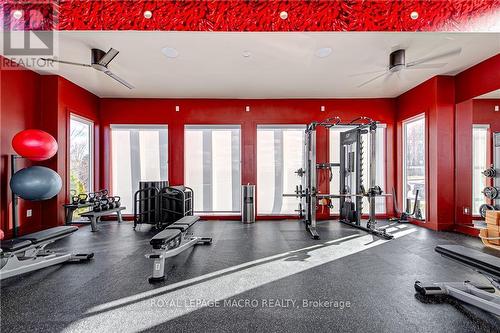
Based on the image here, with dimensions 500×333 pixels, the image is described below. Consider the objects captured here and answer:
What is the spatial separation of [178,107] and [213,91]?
102 centimetres

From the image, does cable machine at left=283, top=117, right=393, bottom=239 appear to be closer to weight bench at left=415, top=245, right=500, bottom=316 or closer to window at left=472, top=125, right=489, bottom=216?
weight bench at left=415, top=245, right=500, bottom=316

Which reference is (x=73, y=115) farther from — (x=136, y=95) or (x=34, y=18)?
(x=34, y=18)

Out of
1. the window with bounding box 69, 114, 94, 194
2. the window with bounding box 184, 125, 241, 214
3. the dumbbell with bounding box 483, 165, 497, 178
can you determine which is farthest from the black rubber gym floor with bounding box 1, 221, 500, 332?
the window with bounding box 184, 125, 241, 214

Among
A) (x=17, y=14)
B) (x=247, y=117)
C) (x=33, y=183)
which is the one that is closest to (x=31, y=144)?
(x=33, y=183)

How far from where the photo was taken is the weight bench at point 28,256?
2320mm

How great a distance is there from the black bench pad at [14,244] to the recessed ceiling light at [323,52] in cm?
413

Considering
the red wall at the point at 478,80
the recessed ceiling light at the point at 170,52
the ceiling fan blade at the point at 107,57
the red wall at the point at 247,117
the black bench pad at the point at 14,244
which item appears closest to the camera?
the black bench pad at the point at 14,244

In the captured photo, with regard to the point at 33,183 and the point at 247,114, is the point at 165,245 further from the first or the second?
the point at 247,114

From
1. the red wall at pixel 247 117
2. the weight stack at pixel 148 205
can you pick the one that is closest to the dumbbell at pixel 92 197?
the red wall at pixel 247 117

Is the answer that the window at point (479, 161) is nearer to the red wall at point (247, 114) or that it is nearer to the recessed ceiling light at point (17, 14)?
the red wall at point (247, 114)

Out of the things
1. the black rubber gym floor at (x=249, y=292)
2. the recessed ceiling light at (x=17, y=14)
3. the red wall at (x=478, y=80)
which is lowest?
the black rubber gym floor at (x=249, y=292)

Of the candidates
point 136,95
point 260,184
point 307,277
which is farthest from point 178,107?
point 307,277

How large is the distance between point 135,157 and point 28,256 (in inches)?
123

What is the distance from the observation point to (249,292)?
2.06m
